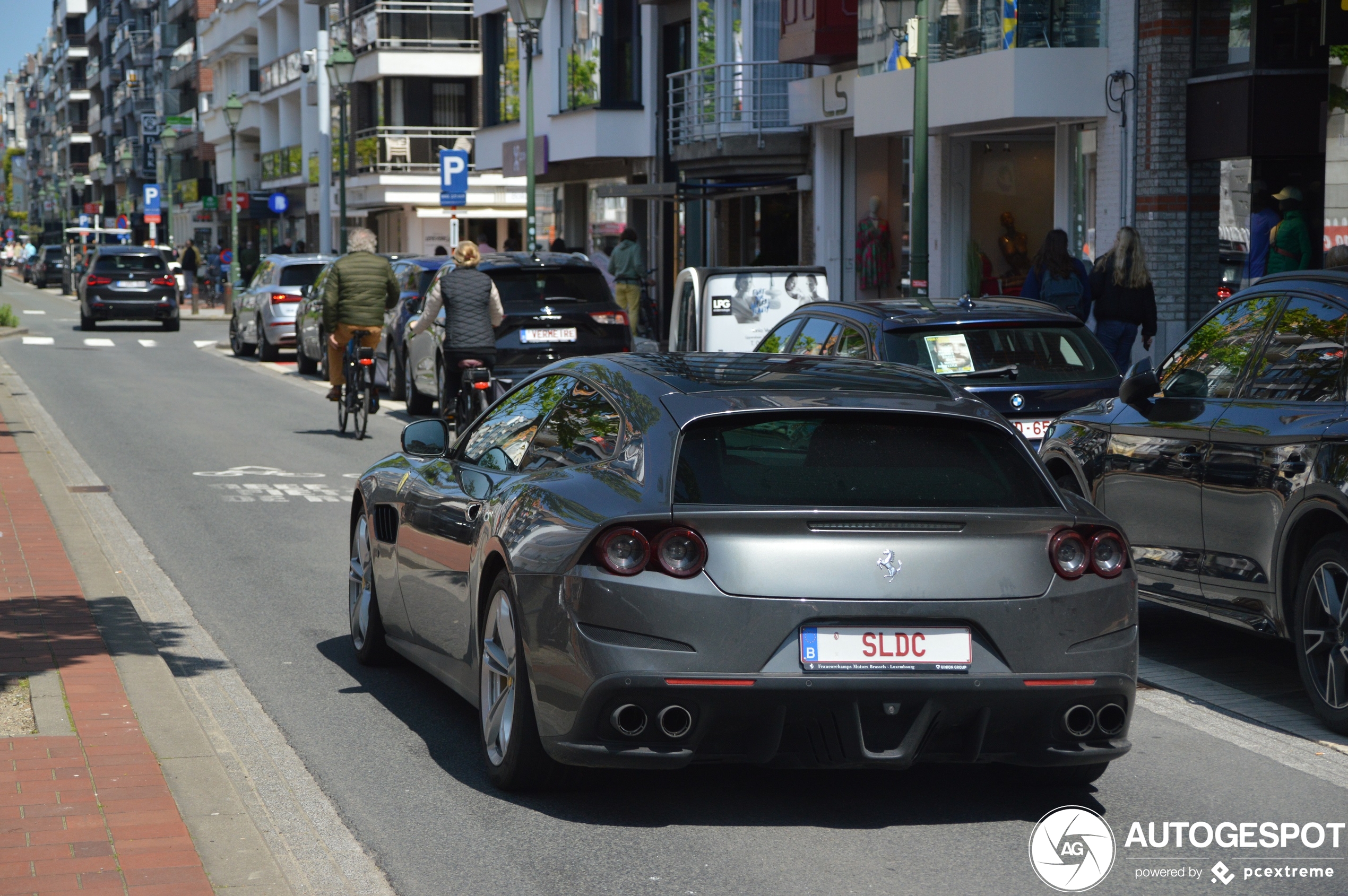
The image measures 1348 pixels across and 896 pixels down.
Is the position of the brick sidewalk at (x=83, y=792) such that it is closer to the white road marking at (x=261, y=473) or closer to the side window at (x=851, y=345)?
the side window at (x=851, y=345)

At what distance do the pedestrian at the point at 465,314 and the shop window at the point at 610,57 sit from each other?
20.3 meters

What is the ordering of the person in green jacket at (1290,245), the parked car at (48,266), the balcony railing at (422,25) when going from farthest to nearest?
the parked car at (48,266)
the balcony railing at (422,25)
the person in green jacket at (1290,245)

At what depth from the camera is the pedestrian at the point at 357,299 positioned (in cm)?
1866

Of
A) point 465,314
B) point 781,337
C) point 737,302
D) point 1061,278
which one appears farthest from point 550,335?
point 781,337

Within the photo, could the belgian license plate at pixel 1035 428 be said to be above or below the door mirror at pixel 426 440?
below

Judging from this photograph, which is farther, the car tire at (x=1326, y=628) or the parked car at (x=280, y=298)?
the parked car at (x=280, y=298)

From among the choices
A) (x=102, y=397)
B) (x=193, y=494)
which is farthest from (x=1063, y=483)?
(x=102, y=397)

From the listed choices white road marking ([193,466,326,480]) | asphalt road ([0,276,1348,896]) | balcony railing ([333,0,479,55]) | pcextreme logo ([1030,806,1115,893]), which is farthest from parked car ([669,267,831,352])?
balcony railing ([333,0,479,55])

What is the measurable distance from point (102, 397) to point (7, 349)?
1142 centimetres

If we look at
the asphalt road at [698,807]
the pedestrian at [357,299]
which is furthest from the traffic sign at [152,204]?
the asphalt road at [698,807]

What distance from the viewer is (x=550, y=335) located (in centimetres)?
1842

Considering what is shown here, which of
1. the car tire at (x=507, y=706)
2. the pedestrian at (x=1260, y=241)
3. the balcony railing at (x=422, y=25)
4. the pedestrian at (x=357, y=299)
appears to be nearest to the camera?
the car tire at (x=507, y=706)

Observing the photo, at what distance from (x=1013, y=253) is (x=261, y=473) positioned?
13.5m

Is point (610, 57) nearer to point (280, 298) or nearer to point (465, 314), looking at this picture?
point (280, 298)
